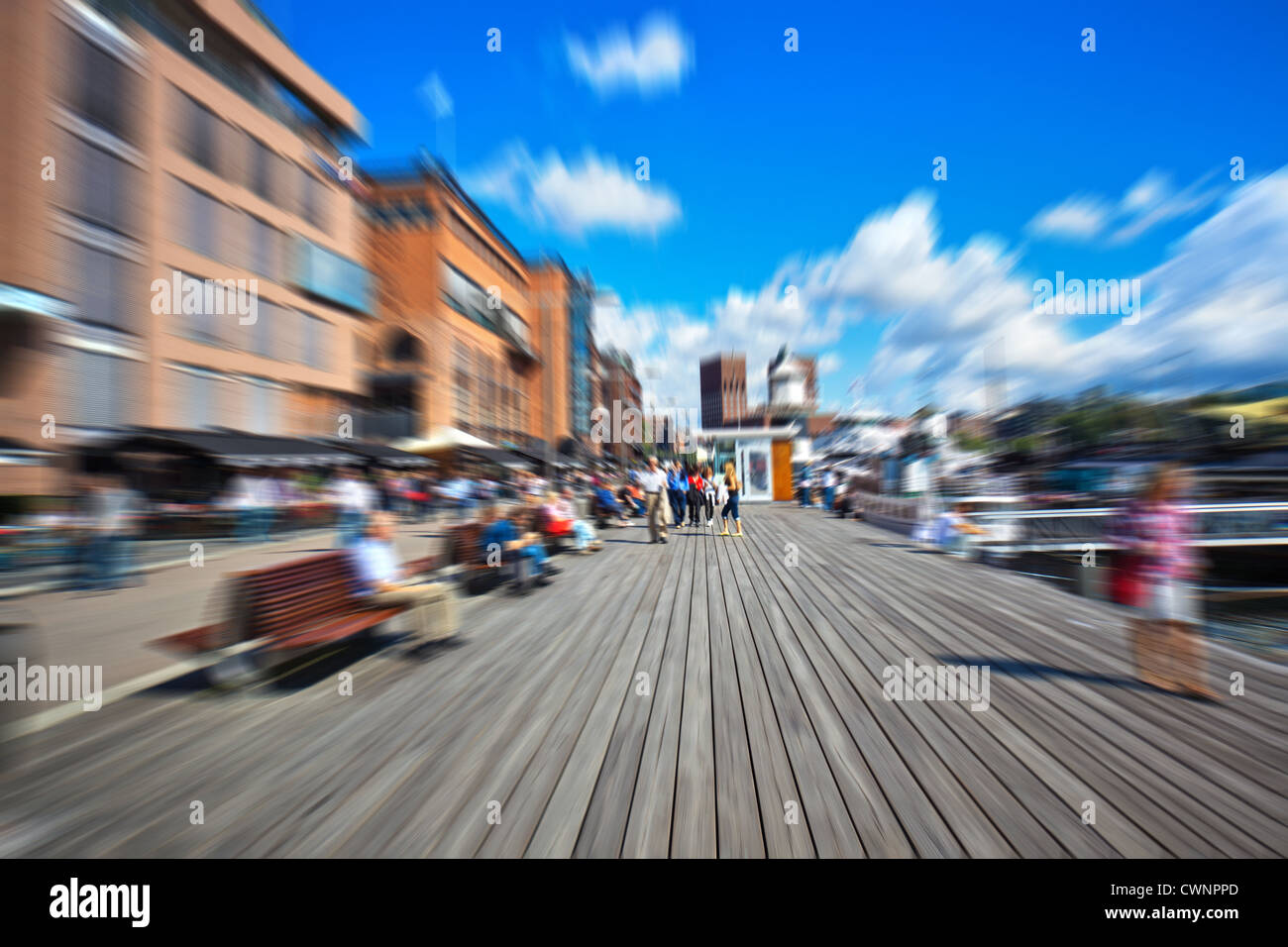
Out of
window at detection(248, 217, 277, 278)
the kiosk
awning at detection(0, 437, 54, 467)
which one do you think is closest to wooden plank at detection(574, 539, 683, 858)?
awning at detection(0, 437, 54, 467)

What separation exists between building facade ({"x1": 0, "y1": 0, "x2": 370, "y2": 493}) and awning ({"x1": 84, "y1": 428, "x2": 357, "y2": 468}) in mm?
2088

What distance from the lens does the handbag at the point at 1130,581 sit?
3953 millimetres

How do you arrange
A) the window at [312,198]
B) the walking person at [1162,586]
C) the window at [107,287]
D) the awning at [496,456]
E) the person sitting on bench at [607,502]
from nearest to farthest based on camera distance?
the walking person at [1162,586] < the person sitting on bench at [607,502] < the window at [107,287] < the window at [312,198] < the awning at [496,456]

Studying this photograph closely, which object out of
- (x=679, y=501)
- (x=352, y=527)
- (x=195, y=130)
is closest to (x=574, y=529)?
(x=679, y=501)

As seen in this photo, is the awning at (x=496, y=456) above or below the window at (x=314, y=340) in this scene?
below

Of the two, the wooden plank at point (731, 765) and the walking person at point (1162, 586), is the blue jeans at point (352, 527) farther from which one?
the walking person at point (1162, 586)

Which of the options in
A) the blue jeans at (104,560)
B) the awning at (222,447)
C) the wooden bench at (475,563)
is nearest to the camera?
the wooden bench at (475,563)

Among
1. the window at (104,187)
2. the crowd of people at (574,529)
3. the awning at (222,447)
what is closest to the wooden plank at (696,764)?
the crowd of people at (574,529)

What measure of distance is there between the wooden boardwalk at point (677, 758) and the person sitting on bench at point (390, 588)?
0.32m

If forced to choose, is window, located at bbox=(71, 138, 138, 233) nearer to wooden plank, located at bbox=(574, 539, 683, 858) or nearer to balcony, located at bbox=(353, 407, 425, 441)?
balcony, located at bbox=(353, 407, 425, 441)

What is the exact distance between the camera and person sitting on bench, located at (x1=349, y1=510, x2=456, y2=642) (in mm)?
4734

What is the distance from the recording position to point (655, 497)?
40.5ft

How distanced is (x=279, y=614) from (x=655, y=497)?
8.85 meters

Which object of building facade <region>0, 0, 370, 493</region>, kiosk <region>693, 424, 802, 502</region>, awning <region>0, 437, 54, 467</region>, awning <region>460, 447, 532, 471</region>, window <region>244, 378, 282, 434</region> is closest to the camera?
awning <region>0, 437, 54, 467</region>
